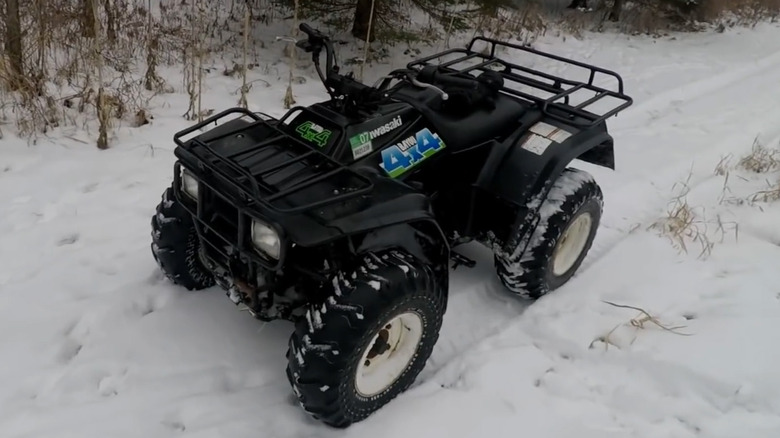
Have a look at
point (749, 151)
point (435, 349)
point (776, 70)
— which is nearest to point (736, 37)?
point (776, 70)

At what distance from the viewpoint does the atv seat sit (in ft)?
10.2

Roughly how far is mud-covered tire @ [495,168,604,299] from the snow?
14 centimetres

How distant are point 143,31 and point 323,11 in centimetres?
191

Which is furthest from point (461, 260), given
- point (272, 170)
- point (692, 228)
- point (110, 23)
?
point (110, 23)

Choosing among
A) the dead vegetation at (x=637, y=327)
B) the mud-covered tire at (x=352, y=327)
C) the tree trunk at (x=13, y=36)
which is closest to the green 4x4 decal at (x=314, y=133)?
the mud-covered tire at (x=352, y=327)

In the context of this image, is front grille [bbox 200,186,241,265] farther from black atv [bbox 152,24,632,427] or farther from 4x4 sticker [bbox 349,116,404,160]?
4x4 sticker [bbox 349,116,404,160]

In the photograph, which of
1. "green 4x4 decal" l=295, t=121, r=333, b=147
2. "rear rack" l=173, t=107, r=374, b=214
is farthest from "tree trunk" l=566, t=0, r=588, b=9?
"rear rack" l=173, t=107, r=374, b=214

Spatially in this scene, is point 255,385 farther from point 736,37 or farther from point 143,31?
point 736,37

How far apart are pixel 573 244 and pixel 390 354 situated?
4.81 feet

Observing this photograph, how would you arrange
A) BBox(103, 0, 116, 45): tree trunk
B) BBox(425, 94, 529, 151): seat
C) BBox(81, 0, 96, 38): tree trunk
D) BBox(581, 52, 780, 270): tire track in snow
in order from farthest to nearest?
BBox(103, 0, 116, 45): tree trunk, BBox(81, 0, 96, 38): tree trunk, BBox(581, 52, 780, 270): tire track in snow, BBox(425, 94, 529, 151): seat

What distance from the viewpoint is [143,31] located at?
21.8 feet

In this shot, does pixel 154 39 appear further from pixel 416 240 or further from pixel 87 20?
pixel 416 240

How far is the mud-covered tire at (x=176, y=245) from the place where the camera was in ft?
9.86

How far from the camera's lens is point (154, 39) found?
20.8 ft
